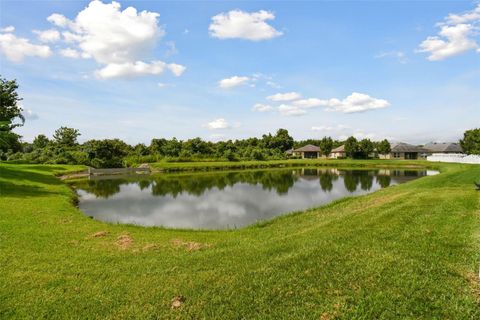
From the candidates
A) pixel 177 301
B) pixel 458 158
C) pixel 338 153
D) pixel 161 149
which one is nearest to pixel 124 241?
pixel 177 301

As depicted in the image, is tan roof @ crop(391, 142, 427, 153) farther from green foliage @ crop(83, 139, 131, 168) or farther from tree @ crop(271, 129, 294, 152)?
green foliage @ crop(83, 139, 131, 168)

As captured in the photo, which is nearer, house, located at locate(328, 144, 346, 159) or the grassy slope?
the grassy slope

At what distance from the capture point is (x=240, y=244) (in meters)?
10.3

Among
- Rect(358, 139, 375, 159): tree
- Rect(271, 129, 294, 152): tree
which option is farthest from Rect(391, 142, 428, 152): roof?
Rect(271, 129, 294, 152): tree

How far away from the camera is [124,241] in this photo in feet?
36.7

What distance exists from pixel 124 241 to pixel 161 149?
76333 millimetres

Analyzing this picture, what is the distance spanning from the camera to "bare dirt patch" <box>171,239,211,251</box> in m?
10.1

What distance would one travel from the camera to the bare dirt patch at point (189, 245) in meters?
10.1

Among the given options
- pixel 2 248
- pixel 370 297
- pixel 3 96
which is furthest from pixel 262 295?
pixel 3 96

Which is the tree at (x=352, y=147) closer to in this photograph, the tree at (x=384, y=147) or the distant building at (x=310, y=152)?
the tree at (x=384, y=147)

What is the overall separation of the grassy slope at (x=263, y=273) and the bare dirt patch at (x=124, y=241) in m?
0.23

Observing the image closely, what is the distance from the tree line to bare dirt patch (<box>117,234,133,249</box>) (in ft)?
158

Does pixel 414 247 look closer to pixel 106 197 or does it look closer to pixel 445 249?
pixel 445 249

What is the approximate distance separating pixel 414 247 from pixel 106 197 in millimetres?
27007
